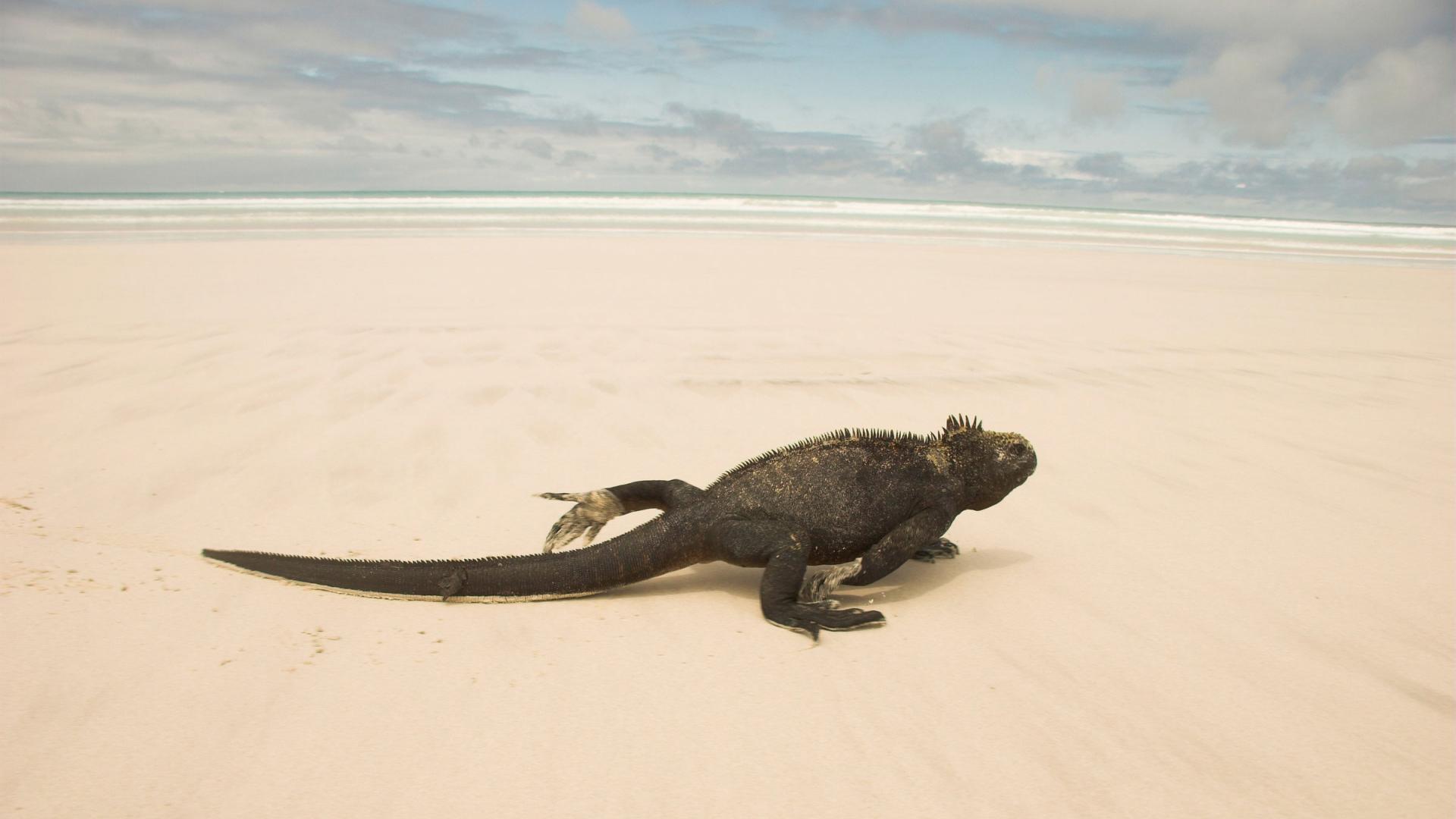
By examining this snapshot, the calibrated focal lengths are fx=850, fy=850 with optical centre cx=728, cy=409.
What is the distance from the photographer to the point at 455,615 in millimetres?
3438

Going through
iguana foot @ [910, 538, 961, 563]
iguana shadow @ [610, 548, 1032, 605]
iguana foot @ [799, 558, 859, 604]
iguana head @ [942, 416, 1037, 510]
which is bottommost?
iguana shadow @ [610, 548, 1032, 605]

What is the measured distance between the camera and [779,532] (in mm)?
3713

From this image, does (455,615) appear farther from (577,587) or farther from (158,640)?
(158,640)

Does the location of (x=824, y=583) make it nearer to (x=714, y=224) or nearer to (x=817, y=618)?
(x=817, y=618)

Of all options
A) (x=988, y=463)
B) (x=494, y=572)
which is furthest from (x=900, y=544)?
(x=494, y=572)

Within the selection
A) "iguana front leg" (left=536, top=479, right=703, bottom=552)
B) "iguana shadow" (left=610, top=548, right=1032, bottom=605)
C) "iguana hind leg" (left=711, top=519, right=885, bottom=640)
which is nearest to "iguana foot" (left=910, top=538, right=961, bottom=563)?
"iguana shadow" (left=610, top=548, right=1032, bottom=605)

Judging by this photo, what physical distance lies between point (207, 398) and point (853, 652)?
5528mm

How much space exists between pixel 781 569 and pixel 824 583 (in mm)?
217

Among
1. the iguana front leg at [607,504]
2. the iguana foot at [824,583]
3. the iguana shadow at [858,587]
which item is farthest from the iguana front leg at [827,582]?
the iguana front leg at [607,504]

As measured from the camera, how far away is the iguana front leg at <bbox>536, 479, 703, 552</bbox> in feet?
13.0

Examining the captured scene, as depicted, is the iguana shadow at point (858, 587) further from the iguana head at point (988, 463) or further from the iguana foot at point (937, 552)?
the iguana head at point (988, 463)

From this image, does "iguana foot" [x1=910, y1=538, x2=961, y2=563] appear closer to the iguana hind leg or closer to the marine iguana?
the marine iguana

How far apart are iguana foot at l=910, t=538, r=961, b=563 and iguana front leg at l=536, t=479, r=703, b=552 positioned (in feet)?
3.87

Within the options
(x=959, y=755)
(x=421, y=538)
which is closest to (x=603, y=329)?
(x=421, y=538)
